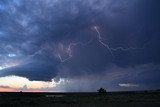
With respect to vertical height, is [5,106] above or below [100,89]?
below

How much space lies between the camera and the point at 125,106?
49.8m

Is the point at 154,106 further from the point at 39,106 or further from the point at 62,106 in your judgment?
the point at 39,106

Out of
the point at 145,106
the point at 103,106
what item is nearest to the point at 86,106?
the point at 103,106

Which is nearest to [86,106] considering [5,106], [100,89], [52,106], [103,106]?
[103,106]

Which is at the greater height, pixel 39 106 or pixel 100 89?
pixel 100 89

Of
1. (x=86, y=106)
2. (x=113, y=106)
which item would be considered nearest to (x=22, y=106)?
(x=86, y=106)

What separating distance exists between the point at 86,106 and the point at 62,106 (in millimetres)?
4848

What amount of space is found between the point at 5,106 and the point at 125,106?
68.4 ft

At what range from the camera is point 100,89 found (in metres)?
128

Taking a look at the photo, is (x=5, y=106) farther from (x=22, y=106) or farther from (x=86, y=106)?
(x=86, y=106)

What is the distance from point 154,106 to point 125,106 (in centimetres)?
497

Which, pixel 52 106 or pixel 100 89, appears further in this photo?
pixel 100 89

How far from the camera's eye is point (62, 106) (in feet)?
168

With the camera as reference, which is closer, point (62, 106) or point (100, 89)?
point (62, 106)
